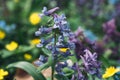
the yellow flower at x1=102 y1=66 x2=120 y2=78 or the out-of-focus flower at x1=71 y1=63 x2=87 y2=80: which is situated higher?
the yellow flower at x1=102 y1=66 x2=120 y2=78

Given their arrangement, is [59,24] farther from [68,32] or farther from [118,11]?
[118,11]

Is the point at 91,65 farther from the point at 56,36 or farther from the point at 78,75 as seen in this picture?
the point at 56,36

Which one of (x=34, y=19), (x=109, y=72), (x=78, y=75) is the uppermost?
(x=34, y=19)

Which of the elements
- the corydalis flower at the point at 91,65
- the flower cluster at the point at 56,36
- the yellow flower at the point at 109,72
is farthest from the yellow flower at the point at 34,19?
the corydalis flower at the point at 91,65

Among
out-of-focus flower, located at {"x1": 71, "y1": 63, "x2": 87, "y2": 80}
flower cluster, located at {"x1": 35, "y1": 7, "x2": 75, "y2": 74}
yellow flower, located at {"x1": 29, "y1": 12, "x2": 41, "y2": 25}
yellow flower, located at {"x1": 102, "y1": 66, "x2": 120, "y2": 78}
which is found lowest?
out-of-focus flower, located at {"x1": 71, "y1": 63, "x2": 87, "y2": 80}

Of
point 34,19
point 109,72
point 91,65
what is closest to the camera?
point 91,65

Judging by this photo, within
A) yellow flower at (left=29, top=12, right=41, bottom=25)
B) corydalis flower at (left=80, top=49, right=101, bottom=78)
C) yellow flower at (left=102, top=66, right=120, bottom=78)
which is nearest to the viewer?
corydalis flower at (left=80, top=49, right=101, bottom=78)

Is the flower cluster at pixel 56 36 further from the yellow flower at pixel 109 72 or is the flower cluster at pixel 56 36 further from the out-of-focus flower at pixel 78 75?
the yellow flower at pixel 109 72

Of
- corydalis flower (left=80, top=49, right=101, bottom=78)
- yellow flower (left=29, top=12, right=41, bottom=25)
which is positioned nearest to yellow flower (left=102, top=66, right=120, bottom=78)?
corydalis flower (left=80, top=49, right=101, bottom=78)

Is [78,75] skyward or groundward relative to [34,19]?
groundward

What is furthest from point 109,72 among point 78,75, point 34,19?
point 34,19

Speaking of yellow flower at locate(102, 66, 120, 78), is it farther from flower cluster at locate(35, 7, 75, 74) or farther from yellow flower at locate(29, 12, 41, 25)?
yellow flower at locate(29, 12, 41, 25)
